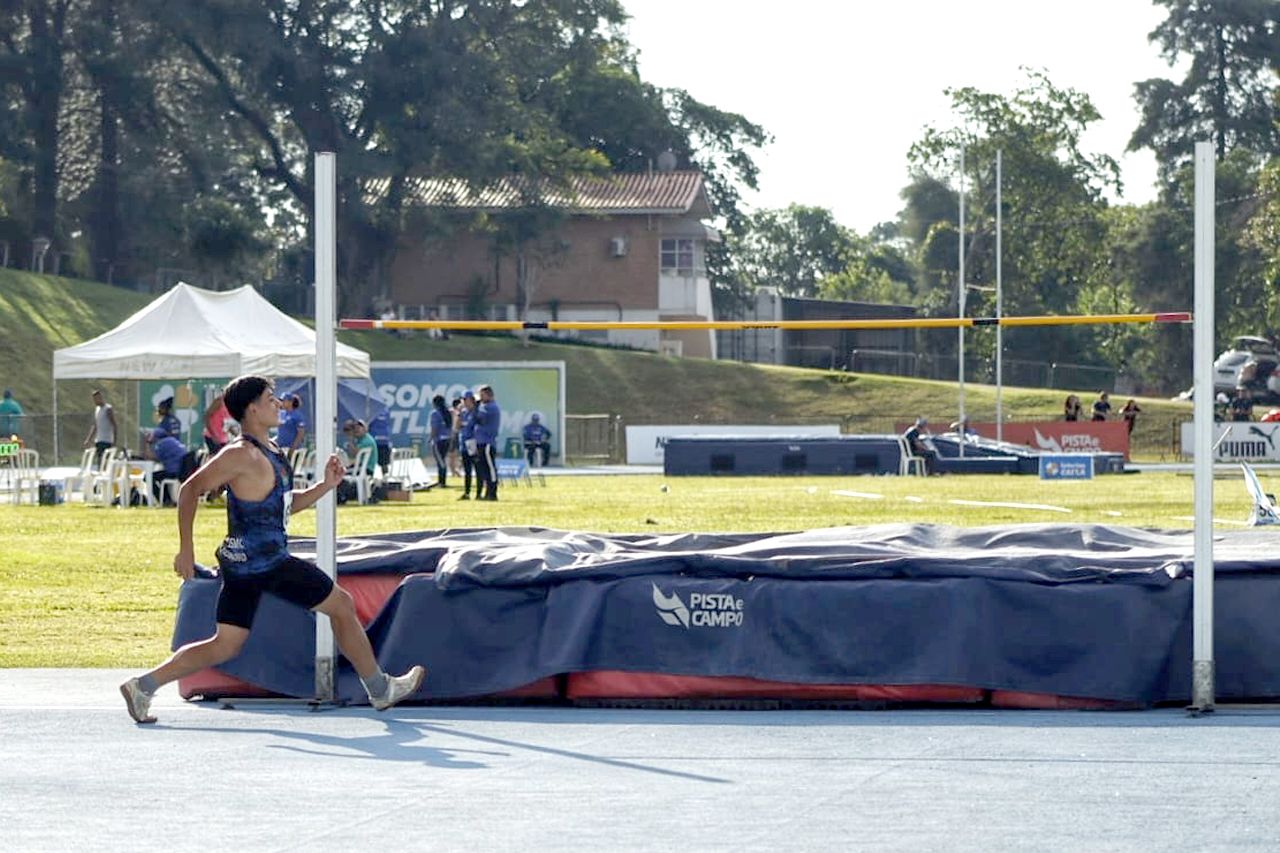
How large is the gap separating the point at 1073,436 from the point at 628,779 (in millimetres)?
45513

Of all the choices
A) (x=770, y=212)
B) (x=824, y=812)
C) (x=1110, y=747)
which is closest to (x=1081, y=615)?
(x=1110, y=747)

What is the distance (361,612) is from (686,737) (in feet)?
7.13

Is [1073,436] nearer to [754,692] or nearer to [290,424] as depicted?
[290,424]

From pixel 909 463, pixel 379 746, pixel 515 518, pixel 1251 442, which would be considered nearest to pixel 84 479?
pixel 515 518

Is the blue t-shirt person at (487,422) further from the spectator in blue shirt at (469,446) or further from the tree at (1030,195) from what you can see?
the tree at (1030,195)

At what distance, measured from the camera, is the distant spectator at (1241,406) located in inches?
2333

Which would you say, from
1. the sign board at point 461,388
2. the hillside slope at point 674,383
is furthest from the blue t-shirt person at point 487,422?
the hillside slope at point 674,383

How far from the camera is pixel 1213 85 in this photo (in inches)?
3270

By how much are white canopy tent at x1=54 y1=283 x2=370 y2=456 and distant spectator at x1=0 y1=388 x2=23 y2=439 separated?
12.8m

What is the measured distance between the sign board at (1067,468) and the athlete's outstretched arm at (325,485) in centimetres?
3295

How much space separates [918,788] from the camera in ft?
25.3

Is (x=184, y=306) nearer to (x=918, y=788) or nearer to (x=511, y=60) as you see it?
(x=918, y=788)

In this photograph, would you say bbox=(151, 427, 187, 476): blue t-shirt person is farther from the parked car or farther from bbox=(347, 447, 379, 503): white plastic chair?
the parked car

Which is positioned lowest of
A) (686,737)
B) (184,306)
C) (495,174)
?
(686,737)
